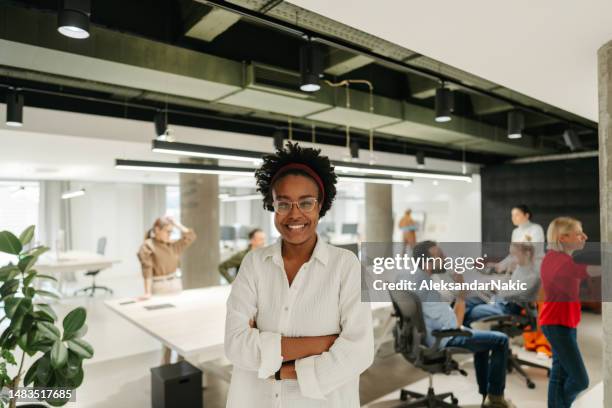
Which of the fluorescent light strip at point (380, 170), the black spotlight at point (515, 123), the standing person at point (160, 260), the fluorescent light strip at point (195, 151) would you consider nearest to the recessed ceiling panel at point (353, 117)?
the fluorescent light strip at point (380, 170)

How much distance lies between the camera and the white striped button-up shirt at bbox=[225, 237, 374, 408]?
134cm

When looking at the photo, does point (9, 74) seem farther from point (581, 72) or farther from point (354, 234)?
point (354, 234)

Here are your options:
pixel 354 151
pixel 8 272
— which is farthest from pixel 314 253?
pixel 354 151

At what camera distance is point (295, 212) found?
1409 mm

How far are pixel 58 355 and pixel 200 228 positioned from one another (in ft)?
14.6

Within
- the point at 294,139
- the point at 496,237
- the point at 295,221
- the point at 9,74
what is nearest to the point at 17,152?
the point at 9,74

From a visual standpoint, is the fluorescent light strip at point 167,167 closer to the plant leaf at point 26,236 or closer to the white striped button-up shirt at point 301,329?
the plant leaf at point 26,236

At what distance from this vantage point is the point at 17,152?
662cm

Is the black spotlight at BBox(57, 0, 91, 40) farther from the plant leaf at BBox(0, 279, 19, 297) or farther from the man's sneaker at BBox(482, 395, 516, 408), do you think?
the man's sneaker at BBox(482, 395, 516, 408)

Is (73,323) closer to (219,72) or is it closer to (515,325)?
(219,72)

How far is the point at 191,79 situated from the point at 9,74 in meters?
1.91

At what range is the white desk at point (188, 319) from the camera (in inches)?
107

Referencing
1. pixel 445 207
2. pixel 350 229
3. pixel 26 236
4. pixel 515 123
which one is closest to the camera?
pixel 26 236

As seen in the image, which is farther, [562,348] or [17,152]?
[17,152]
